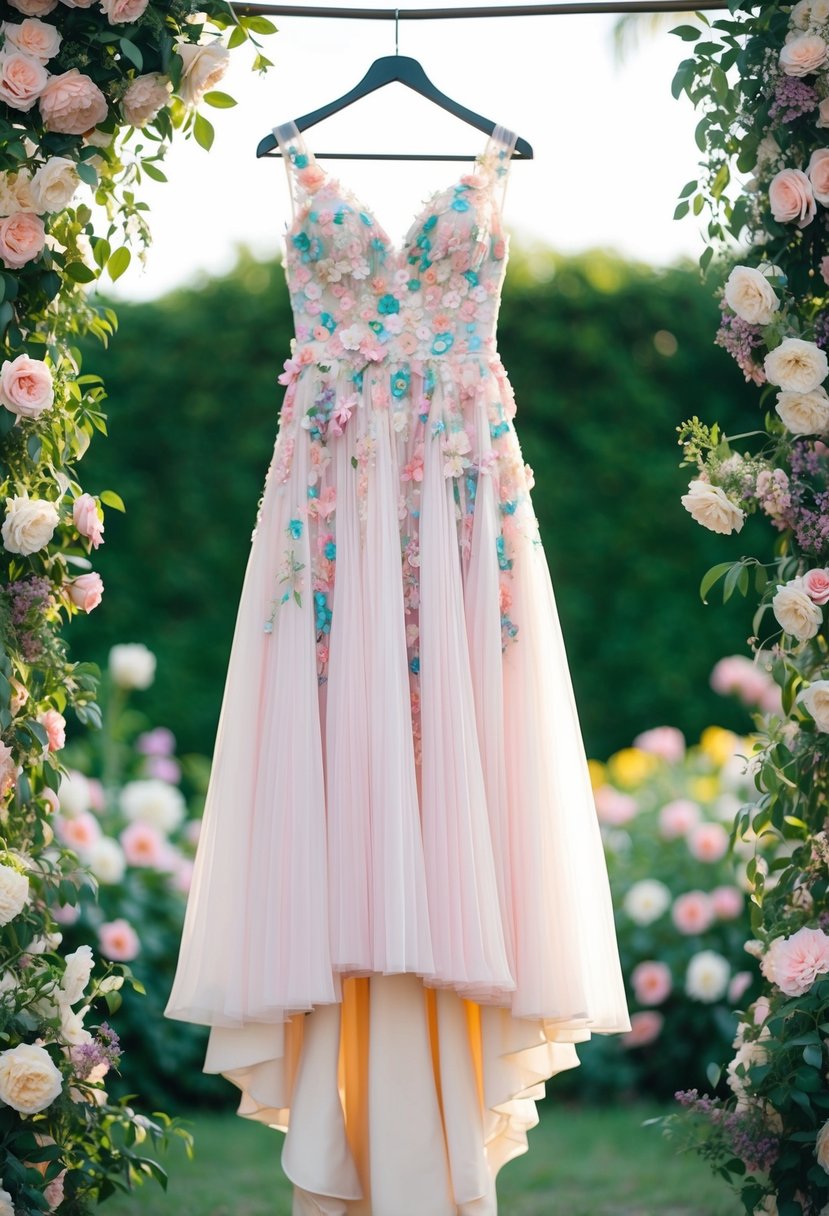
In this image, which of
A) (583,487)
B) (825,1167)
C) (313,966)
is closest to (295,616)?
(313,966)

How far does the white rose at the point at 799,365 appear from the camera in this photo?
2316mm

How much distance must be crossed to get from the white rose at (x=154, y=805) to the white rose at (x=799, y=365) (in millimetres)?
2342

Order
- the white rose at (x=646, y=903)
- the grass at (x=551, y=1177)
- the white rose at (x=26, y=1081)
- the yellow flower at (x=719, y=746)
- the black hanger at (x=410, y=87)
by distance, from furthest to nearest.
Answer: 1. the yellow flower at (x=719, y=746)
2. the white rose at (x=646, y=903)
3. the grass at (x=551, y=1177)
4. the black hanger at (x=410, y=87)
5. the white rose at (x=26, y=1081)

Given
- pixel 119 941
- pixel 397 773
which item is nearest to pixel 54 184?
pixel 397 773

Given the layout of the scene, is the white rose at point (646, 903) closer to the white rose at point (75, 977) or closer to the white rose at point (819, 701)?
the white rose at point (819, 701)

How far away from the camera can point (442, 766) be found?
2238 millimetres

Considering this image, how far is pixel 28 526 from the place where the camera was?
2.29 meters

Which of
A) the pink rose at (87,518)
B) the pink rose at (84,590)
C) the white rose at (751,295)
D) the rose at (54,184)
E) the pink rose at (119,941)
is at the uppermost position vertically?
the rose at (54,184)

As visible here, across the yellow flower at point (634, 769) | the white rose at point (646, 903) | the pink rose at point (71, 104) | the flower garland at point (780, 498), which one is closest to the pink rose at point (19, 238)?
the pink rose at point (71, 104)

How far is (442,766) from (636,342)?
314 centimetres

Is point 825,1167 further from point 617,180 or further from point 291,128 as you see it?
point 617,180

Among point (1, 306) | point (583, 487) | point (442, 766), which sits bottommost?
point (442, 766)

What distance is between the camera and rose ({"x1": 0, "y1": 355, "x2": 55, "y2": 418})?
228cm

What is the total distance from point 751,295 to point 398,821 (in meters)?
1.05
